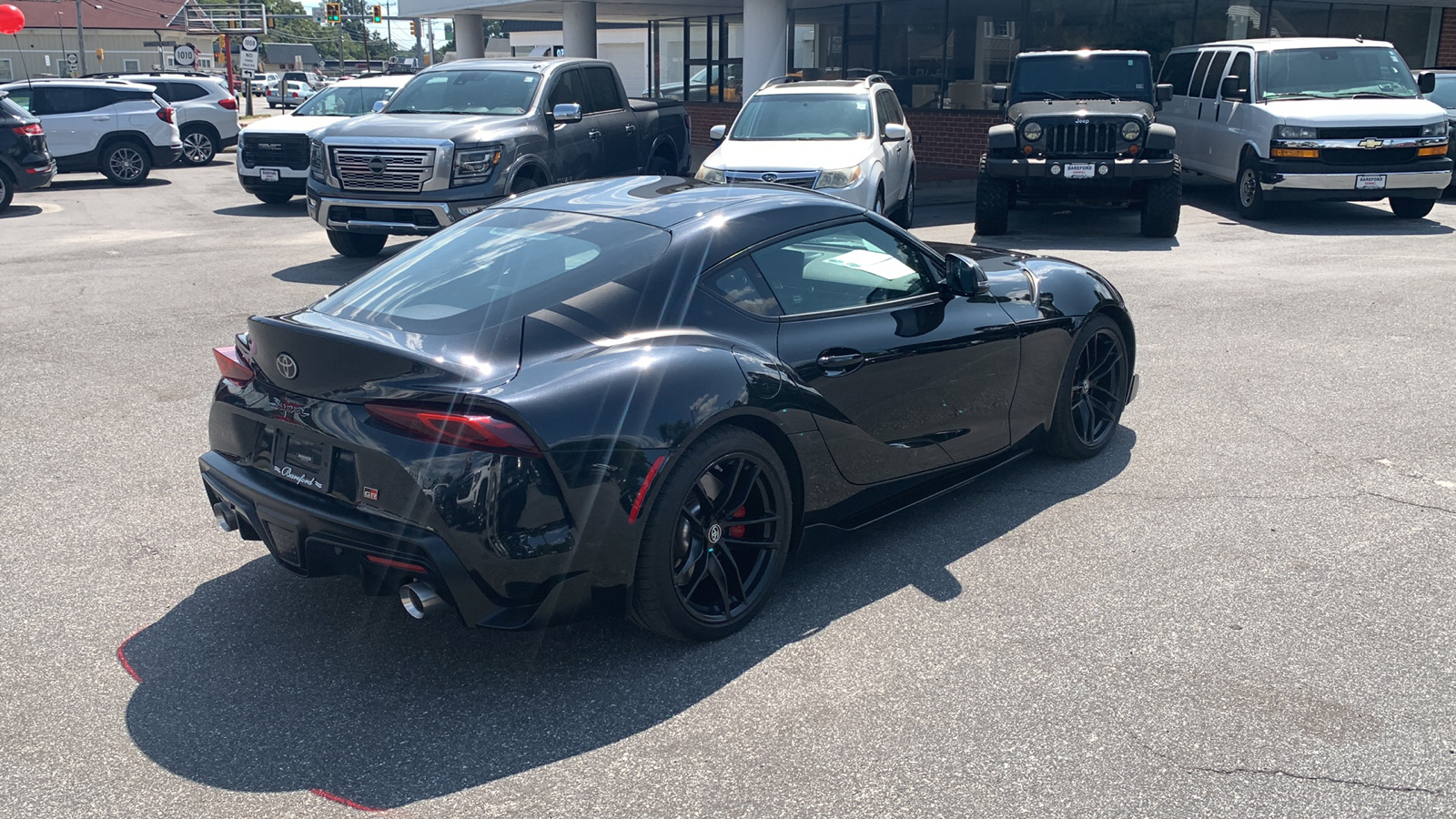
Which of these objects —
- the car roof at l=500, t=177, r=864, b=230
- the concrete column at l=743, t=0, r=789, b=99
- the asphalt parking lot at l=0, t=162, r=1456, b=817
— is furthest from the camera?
the concrete column at l=743, t=0, r=789, b=99

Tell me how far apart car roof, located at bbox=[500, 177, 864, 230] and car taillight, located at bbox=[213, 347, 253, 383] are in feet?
3.97

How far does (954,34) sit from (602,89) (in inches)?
374

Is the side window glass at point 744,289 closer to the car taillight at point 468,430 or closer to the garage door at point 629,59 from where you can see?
the car taillight at point 468,430

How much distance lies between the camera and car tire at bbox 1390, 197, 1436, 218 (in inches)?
595

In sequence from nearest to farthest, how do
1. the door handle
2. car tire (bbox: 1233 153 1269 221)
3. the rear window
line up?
1. the rear window
2. the door handle
3. car tire (bbox: 1233 153 1269 221)

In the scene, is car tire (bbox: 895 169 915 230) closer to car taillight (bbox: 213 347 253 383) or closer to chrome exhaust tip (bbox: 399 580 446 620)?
car taillight (bbox: 213 347 253 383)

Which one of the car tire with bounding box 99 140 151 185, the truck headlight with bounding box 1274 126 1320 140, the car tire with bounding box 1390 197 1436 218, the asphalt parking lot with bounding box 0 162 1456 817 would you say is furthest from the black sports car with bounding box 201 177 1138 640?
the car tire with bounding box 99 140 151 185

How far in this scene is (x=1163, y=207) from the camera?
13.6 meters

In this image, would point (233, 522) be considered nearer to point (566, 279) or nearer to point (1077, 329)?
point (566, 279)

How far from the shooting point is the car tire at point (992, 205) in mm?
13930

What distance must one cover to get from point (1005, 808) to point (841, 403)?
5.52ft

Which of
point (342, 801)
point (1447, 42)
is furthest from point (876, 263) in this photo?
point (1447, 42)

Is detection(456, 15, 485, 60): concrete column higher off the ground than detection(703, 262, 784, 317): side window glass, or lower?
higher

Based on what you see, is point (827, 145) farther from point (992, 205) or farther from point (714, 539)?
point (714, 539)
